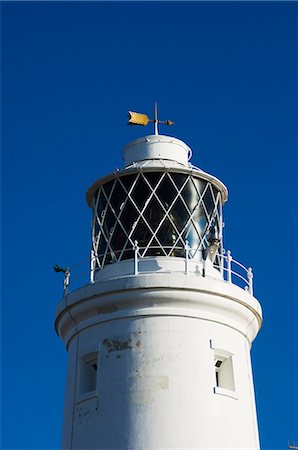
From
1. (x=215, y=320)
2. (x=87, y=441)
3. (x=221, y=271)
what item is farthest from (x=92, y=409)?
(x=221, y=271)

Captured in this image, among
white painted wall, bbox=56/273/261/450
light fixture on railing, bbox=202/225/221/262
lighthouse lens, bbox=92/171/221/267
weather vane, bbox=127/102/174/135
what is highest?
weather vane, bbox=127/102/174/135

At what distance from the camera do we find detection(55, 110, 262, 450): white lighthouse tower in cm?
1426

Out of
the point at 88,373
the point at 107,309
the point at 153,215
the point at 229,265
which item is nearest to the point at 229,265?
the point at 229,265

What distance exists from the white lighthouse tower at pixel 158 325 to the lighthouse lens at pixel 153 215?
0.06 feet

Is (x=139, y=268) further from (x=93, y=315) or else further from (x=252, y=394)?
(x=252, y=394)

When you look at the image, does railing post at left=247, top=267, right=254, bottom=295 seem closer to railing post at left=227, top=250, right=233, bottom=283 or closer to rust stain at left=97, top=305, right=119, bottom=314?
railing post at left=227, top=250, right=233, bottom=283

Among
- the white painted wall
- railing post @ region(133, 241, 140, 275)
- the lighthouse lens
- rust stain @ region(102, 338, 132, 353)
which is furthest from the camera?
the lighthouse lens

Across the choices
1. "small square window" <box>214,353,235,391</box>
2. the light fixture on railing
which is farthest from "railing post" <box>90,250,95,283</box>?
"small square window" <box>214,353,235,391</box>

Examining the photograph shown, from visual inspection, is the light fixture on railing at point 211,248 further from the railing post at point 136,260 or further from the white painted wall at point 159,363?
the railing post at point 136,260

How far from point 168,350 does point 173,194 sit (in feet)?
10.4

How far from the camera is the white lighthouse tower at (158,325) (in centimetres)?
1426

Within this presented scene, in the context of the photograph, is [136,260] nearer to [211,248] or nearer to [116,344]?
[116,344]

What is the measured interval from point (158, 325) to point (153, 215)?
7.55ft

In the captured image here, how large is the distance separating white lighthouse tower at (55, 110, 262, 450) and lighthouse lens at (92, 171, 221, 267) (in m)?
0.02
